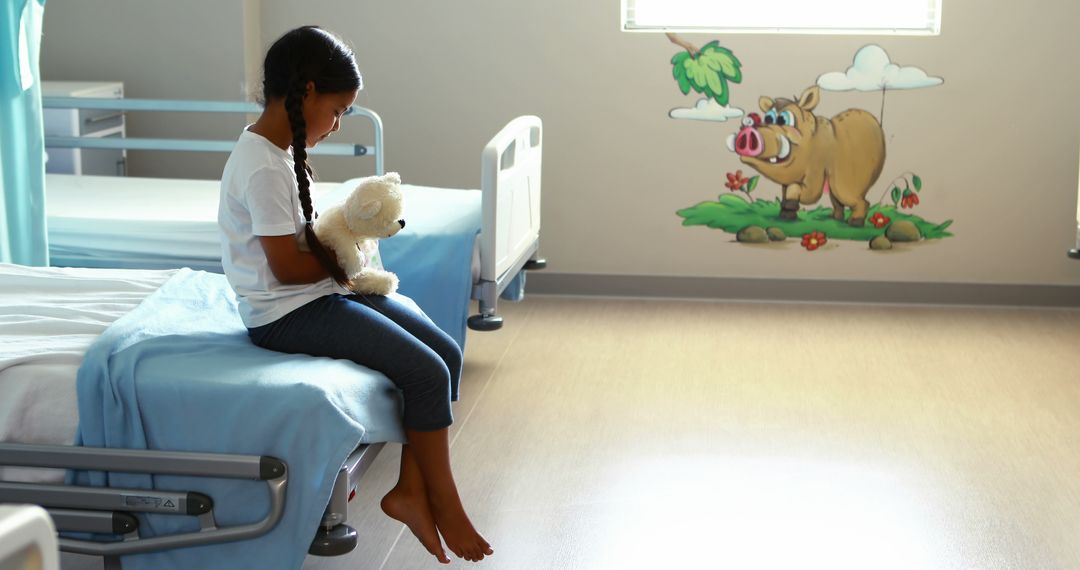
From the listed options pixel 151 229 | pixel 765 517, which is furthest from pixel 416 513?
pixel 151 229

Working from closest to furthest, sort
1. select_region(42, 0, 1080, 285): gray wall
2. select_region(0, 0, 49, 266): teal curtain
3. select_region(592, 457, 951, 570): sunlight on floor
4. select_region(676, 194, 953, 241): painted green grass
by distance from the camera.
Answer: select_region(592, 457, 951, 570): sunlight on floor, select_region(0, 0, 49, 266): teal curtain, select_region(42, 0, 1080, 285): gray wall, select_region(676, 194, 953, 241): painted green grass

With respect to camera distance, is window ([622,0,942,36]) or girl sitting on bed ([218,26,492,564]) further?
window ([622,0,942,36])

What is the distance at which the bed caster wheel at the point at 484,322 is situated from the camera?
131 inches

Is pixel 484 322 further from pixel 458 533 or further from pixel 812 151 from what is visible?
pixel 812 151

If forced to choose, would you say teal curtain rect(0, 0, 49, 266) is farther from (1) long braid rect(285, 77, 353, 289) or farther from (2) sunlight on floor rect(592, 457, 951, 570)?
(2) sunlight on floor rect(592, 457, 951, 570)

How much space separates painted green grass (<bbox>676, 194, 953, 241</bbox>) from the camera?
4578 millimetres

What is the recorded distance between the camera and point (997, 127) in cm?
446

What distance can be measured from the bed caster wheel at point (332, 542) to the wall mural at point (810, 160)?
9.64ft

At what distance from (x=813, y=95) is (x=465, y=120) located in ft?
4.44

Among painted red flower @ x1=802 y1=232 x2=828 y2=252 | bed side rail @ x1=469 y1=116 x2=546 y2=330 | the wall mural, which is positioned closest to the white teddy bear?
bed side rail @ x1=469 y1=116 x2=546 y2=330

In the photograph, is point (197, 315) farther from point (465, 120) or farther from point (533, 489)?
point (465, 120)

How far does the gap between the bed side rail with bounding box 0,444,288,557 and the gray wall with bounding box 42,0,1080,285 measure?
291 centimetres

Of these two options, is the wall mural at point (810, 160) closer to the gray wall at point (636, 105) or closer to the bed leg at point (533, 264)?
the gray wall at point (636, 105)

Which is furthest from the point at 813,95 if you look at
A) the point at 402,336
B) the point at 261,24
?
the point at 402,336
